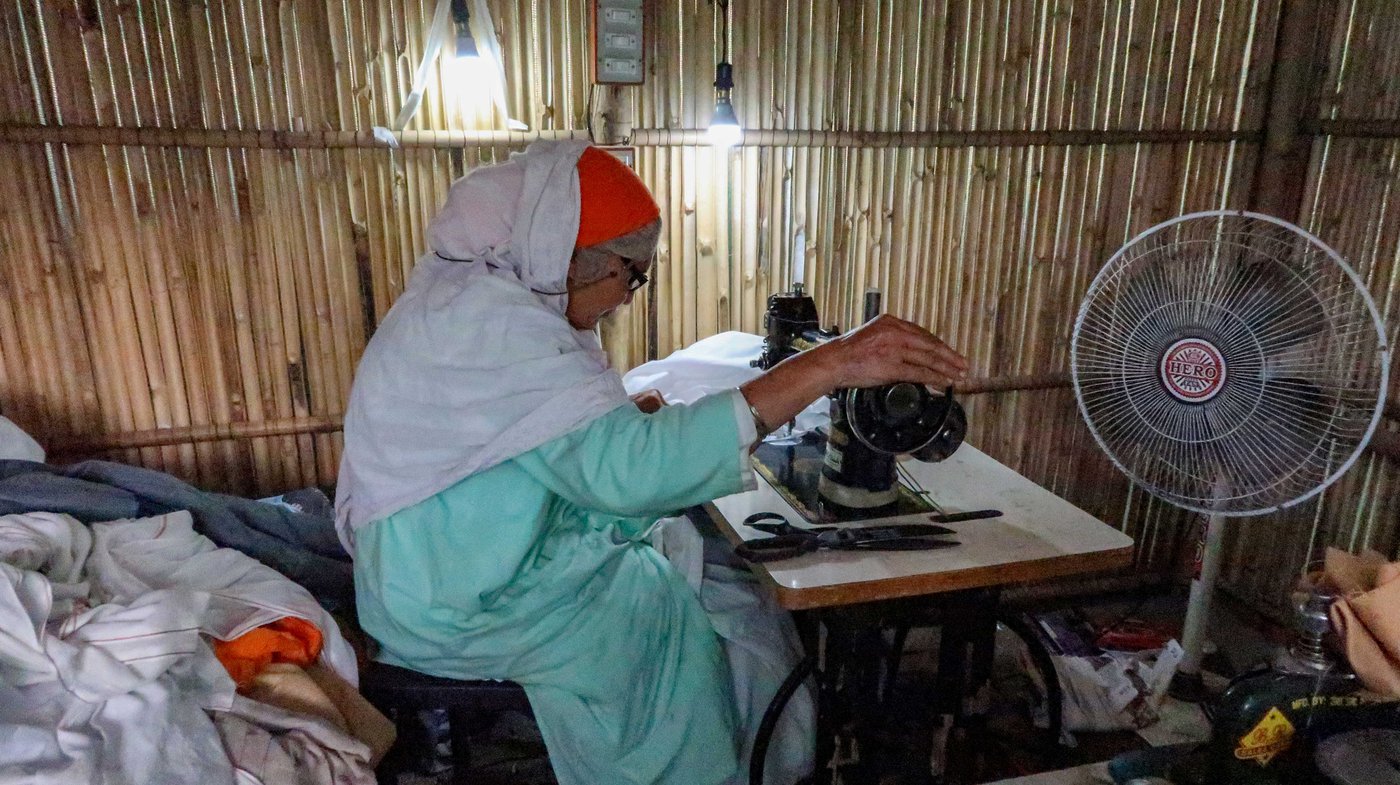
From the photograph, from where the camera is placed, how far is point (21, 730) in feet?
3.83

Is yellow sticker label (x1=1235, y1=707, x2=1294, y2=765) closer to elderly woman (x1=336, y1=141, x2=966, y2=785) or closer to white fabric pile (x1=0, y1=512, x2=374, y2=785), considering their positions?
elderly woman (x1=336, y1=141, x2=966, y2=785)

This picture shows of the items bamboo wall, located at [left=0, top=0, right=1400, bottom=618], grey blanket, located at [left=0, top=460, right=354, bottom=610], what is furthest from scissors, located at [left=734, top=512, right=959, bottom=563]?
bamboo wall, located at [left=0, top=0, right=1400, bottom=618]

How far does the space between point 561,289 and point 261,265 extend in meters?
1.37

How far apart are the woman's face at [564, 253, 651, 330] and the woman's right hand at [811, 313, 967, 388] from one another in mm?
381

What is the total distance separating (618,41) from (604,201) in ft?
3.65

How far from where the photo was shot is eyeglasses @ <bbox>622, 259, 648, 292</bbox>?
61.9 inches

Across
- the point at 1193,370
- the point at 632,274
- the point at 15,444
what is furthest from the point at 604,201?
the point at 15,444

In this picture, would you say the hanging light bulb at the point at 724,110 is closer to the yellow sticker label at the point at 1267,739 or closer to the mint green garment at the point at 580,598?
the mint green garment at the point at 580,598

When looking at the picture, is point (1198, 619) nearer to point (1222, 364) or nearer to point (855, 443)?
point (1222, 364)

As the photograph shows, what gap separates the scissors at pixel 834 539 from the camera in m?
1.52

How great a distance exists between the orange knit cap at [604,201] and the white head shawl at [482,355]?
0.02 meters

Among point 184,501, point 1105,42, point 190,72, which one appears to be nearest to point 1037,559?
point 184,501

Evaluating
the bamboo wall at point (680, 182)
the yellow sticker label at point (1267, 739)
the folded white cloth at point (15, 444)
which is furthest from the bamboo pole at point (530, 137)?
the yellow sticker label at point (1267, 739)

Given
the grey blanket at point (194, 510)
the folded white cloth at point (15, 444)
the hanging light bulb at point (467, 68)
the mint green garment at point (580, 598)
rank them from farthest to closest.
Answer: the hanging light bulb at point (467, 68), the folded white cloth at point (15, 444), the grey blanket at point (194, 510), the mint green garment at point (580, 598)
